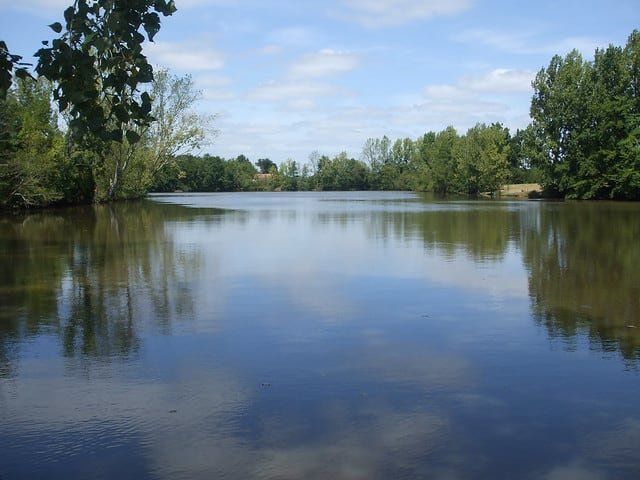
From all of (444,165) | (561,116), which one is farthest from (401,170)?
(561,116)

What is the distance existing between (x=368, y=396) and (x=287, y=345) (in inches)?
74.6

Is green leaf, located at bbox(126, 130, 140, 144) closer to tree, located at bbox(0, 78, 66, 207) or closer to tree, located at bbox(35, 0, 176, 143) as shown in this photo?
tree, located at bbox(35, 0, 176, 143)

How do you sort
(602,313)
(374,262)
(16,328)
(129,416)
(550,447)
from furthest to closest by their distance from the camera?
(374,262) < (602,313) < (16,328) < (129,416) < (550,447)

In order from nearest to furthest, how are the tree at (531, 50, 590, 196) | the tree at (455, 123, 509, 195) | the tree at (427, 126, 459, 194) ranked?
the tree at (531, 50, 590, 196)
the tree at (455, 123, 509, 195)
the tree at (427, 126, 459, 194)

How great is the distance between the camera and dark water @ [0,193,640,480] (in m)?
4.46

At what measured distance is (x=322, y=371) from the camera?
6.30 metres

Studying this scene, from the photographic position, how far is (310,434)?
15.8ft

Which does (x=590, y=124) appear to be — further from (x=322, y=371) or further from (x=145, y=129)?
(x=322, y=371)

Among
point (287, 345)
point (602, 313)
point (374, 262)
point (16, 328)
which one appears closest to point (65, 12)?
point (287, 345)

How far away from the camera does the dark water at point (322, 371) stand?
4457 millimetres

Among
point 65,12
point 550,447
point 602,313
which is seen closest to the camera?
point 65,12

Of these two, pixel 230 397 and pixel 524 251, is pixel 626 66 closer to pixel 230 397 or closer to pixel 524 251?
pixel 524 251

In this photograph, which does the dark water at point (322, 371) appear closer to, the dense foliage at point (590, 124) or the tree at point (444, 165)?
the dense foliage at point (590, 124)

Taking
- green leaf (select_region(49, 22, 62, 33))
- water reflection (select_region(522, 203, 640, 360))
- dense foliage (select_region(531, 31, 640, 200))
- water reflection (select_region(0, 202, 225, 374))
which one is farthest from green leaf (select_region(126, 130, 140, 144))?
dense foliage (select_region(531, 31, 640, 200))
